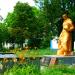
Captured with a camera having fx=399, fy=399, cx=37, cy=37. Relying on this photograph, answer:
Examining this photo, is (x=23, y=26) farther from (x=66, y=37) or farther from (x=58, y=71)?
(x=58, y=71)

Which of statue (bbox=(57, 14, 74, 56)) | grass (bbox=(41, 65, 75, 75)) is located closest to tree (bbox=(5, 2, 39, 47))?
statue (bbox=(57, 14, 74, 56))

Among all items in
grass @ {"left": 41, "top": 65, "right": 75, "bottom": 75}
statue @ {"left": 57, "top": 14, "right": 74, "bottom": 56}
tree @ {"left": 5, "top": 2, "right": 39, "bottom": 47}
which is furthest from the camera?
tree @ {"left": 5, "top": 2, "right": 39, "bottom": 47}

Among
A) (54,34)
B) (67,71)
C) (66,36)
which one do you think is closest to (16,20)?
(54,34)

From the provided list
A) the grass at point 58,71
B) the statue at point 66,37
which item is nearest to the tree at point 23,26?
the statue at point 66,37

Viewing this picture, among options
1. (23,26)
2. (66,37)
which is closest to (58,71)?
(66,37)

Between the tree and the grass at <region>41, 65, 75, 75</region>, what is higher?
the tree

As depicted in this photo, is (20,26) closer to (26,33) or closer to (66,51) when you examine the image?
(26,33)

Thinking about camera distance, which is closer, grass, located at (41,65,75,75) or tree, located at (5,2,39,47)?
grass, located at (41,65,75,75)

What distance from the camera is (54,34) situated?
45812mm

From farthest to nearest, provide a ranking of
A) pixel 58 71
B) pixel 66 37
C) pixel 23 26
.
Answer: pixel 23 26, pixel 66 37, pixel 58 71

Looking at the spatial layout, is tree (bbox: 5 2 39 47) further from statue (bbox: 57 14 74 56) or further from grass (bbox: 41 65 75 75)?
→ grass (bbox: 41 65 75 75)

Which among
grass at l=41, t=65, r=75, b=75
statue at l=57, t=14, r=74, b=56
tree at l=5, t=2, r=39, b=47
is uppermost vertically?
tree at l=5, t=2, r=39, b=47

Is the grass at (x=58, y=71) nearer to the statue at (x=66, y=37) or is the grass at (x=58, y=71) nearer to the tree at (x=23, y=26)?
the statue at (x=66, y=37)

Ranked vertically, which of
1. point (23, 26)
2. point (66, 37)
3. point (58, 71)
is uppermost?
point (23, 26)
